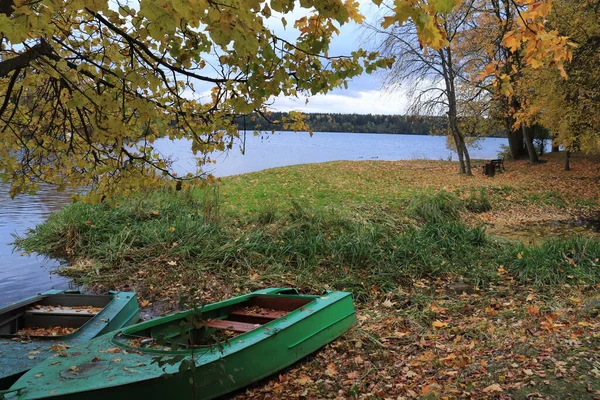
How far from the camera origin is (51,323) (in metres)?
5.93

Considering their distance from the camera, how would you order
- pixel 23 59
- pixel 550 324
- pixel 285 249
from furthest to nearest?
1. pixel 285 249
2. pixel 550 324
3. pixel 23 59

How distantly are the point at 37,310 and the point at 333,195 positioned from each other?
1111 centimetres

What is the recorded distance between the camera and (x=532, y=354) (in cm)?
450

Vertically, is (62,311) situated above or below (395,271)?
above

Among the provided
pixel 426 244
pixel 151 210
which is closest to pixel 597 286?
pixel 426 244

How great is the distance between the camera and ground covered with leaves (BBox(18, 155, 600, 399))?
456 centimetres

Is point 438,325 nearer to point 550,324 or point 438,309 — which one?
point 438,309

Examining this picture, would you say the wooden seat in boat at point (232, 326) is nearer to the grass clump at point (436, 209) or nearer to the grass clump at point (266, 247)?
the grass clump at point (266, 247)

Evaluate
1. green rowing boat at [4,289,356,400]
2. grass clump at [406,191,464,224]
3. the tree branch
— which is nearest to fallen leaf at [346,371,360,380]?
green rowing boat at [4,289,356,400]

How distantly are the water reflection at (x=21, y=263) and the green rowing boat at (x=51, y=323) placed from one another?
237 centimetres

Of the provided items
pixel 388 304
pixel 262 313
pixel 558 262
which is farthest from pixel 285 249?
pixel 558 262

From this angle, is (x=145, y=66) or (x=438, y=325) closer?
(x=145, y=66)

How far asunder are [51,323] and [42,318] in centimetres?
13

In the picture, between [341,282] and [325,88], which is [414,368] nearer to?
[325,88]
